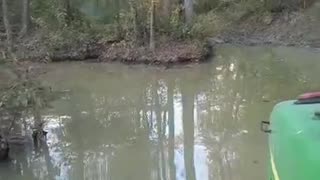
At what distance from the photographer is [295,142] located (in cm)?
217

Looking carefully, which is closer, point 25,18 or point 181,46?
point 181,46

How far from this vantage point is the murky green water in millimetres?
5418

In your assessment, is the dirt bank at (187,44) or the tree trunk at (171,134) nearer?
the tree trunk at (171,134)

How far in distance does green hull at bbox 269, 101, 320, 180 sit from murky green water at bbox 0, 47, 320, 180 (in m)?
2.41

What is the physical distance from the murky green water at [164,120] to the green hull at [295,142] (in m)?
2.41

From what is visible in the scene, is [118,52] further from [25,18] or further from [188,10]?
[25,18]

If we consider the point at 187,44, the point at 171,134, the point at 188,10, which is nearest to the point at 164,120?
the point at 171,134

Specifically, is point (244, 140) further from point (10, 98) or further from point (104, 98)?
point (104, 98)

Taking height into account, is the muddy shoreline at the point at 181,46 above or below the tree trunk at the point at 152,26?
below

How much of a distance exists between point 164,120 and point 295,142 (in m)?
5.18

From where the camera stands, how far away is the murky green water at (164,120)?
5.42 m

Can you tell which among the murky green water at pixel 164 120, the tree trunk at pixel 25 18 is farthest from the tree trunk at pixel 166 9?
the tree trunk at pixel 25 18

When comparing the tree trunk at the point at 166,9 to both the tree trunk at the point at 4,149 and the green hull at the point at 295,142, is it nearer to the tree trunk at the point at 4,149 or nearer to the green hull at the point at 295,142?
the tree trunk at the point at 4,149

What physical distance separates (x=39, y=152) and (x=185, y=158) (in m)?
1.65
